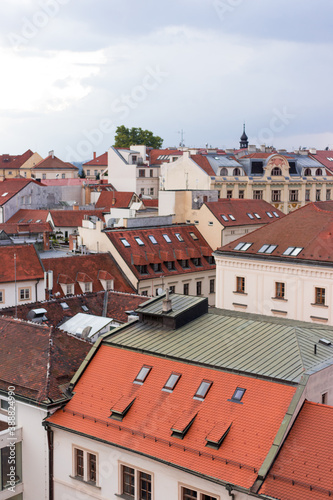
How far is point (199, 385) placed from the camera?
87.1ft

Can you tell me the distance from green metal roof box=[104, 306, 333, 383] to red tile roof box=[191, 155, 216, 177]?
58.2 meters

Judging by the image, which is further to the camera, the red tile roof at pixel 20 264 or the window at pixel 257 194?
the window at pixel 257 194

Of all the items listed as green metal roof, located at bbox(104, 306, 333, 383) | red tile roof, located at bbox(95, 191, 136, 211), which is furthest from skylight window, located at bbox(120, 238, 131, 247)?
red tile roof, located at bbox(95, 191, 136, 211)

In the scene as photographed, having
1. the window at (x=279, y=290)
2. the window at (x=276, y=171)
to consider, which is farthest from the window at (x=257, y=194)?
the window at (x=279, y=290)

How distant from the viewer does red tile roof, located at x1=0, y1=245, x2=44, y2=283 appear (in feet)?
169

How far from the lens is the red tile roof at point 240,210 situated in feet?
233

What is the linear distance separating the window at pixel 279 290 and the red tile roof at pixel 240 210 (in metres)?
21.5

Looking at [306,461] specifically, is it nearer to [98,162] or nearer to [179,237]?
[179,237]

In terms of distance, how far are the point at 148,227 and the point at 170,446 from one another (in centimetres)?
4422

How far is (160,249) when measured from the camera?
64500mm

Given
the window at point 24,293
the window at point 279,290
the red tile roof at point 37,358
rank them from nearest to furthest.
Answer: the red tile roof at point 37,358 < the window at point 279,290 < the window at point 24,293

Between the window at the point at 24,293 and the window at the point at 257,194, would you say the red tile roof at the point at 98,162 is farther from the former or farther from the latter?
the window at the point at 24,293

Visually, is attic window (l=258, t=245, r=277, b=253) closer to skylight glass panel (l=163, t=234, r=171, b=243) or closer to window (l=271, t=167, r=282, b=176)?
skylight glass panel (l=163, t=234, r=171, b=243)

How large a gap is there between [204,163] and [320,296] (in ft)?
156
